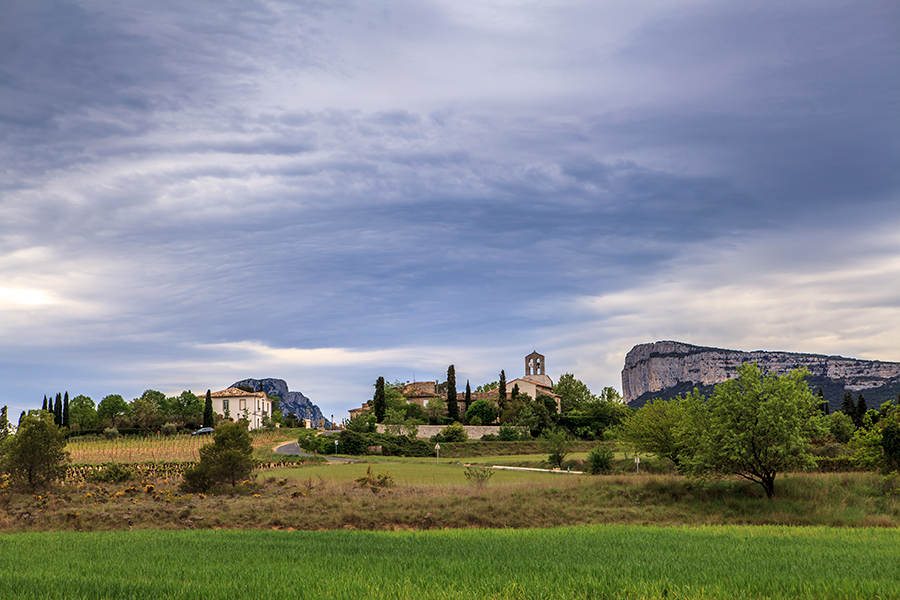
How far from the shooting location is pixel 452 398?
10612 centimetres

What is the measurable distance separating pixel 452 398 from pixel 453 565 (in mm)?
93784

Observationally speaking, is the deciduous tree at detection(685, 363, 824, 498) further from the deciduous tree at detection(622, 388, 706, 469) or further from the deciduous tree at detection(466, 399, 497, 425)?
the deciduous tree at detection(466, 399, 497, 425)

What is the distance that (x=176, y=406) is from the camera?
122250 mm

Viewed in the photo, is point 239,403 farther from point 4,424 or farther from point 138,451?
point 4,424

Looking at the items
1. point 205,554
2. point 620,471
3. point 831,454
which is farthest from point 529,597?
point 831,454

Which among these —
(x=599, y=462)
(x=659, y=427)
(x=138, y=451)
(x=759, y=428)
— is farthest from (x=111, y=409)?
(x=759, y=428)

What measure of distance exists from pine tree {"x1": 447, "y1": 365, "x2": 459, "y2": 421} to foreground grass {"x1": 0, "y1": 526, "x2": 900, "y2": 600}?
8220cm

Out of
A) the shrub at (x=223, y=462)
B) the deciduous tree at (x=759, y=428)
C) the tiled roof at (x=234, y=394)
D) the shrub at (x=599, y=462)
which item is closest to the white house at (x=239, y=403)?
the tiled roof at (x=234, y=394)

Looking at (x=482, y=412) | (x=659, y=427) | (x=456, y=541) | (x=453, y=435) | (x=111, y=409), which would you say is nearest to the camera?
(x=456, y=541)

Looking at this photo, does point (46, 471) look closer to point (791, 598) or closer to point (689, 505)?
point (689, 505)

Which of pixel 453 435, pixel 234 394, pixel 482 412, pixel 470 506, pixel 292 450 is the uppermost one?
pixel 234 394

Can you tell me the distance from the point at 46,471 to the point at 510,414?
237 ft

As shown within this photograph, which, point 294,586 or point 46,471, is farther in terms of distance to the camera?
point 46,471

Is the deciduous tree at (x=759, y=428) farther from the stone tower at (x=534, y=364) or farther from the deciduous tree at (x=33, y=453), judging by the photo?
the stone tower at (x=534, y=364)
